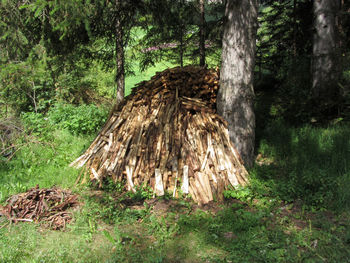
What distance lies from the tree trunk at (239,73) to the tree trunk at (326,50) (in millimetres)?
2886

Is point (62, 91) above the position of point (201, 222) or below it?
above

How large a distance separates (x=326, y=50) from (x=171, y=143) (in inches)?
198

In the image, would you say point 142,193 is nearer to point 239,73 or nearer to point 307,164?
point 239,73

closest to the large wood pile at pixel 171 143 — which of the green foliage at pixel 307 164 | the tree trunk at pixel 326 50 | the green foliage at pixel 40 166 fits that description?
the green foliage at pixel 40 166

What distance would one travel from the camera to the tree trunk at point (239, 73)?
5051 mm

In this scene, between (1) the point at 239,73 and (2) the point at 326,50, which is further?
(2) the point at 326,50

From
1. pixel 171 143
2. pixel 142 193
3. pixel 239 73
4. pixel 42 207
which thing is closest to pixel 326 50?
pixel 239 73

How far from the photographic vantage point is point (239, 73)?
16.9 feet

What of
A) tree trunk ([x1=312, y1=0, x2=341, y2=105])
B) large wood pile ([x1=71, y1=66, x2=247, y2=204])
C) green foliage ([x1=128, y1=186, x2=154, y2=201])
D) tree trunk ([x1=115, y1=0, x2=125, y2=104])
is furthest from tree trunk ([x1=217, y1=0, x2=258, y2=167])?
tree trunk ([x1=115, y1=0, x2=125, y2=104])

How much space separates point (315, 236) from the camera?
3.45m

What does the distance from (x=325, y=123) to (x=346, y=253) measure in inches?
165

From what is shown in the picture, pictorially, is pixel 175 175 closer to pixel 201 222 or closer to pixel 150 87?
pixel 201 222

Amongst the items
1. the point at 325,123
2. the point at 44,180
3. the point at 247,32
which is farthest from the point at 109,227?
the point at 325,123

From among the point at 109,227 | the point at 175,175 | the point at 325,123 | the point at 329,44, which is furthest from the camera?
the point at 329,44
